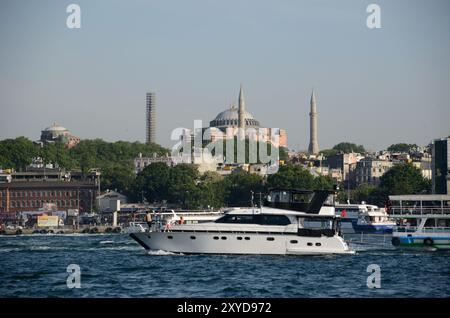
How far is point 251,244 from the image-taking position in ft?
170

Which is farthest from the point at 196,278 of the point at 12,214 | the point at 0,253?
the point at 12,214

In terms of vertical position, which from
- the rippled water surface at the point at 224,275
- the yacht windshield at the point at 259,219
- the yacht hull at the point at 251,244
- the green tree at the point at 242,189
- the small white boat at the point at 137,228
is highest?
the green tree at the point at 242,189

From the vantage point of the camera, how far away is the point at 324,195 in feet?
174

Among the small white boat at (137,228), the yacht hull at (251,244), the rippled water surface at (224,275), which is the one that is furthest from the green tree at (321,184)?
the yacht hull at (251,244)

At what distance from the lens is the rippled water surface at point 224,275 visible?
122 ft

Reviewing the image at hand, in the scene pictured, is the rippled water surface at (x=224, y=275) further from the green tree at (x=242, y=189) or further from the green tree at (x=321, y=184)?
the green tree at (x=242, y=189)

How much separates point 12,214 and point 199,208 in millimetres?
24845

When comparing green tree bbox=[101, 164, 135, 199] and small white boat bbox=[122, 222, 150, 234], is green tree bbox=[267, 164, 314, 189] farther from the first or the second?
small white boat bbox=[122, 222, 150, 234]

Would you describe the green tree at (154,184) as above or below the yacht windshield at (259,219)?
above

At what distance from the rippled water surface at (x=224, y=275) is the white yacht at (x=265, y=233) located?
72 cm

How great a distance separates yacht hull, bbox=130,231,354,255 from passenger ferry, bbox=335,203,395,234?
133ft

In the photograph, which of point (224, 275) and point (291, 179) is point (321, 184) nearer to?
point (291, 179)

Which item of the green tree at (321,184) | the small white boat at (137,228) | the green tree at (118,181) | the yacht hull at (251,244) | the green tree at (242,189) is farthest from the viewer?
the green tree at (118,181)
